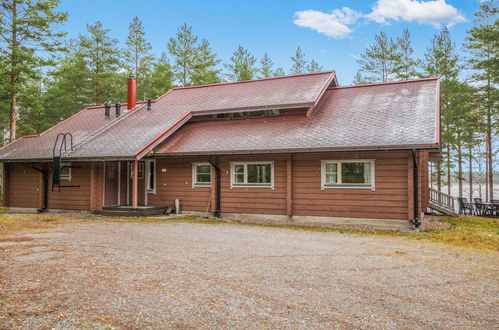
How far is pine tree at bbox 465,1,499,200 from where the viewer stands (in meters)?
22.9

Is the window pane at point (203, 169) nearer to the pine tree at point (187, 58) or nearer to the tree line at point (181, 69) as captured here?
the tree line at point (181, 69)

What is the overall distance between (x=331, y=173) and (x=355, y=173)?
0.78m

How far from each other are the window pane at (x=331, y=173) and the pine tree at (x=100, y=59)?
884 inches

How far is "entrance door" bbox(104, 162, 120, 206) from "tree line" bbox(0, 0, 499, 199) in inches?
358

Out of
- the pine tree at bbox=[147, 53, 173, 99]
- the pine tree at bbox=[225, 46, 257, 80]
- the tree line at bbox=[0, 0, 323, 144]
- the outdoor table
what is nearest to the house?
the outdoor table

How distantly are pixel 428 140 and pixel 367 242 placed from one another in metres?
3.77

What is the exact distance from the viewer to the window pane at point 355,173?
40.4ft

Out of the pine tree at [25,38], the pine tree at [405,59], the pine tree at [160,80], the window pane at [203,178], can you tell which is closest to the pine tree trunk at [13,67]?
the pine tree at [25,38]

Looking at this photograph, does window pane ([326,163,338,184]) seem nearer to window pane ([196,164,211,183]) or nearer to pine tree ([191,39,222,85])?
window pane ([196,164,211,183])

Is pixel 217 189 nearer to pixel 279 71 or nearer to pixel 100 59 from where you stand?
pixel 100 59

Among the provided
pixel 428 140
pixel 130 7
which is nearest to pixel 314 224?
pixel 428 140

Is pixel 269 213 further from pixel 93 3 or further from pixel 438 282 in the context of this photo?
pixel 93 3

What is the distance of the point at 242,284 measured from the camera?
5.35 m

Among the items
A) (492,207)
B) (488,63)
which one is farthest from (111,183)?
(488,63)
